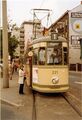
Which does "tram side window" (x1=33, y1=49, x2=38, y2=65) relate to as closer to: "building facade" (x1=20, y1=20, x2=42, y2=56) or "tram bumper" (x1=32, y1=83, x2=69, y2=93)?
"tram bumper" (x1=32, y1=83, x2=69, y2=93)

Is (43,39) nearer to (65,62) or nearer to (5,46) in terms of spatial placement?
(65,62)

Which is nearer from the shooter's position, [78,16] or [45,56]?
[45,56]

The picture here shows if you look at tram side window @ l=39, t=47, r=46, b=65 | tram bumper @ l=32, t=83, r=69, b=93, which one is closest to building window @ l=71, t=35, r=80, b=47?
tram side window @ l=39, t=47, r=46, b=65

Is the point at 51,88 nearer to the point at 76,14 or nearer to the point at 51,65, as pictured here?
the point at 51,65

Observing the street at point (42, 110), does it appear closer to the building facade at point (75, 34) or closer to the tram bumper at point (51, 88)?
the tram bumper at point (51, 88)

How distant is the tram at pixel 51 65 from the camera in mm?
17250

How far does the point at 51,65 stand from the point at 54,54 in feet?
1.74

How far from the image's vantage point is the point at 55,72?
17.3 meters

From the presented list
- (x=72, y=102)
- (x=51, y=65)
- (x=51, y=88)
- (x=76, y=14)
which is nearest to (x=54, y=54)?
(x=51, y=65)

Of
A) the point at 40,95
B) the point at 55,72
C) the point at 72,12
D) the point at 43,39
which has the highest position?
the point at 72,12

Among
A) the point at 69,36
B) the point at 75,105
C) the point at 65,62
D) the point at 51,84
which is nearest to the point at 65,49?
the point at 65,62

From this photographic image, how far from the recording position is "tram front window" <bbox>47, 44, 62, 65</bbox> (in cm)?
1744

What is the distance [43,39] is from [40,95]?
2733 mm

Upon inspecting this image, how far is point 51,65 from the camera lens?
17.3 meters
